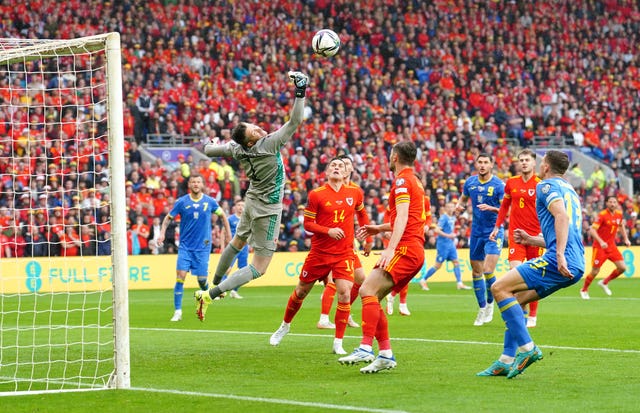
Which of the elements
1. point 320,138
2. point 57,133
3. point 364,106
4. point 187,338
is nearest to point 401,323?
point 187,338

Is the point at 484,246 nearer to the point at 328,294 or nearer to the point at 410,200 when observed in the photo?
the point at 328,294

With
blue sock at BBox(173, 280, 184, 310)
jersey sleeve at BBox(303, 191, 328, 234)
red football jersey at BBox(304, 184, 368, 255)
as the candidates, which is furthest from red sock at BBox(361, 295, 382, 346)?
blue sock at BBox(173, 280, 184, 310)

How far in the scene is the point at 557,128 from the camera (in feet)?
129

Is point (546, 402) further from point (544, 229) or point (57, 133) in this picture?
point (57, 133)

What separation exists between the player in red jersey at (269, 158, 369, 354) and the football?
7.28 ft

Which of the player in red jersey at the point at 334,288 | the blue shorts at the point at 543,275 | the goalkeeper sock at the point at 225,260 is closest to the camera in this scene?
the blue shorts at the point at 543,275

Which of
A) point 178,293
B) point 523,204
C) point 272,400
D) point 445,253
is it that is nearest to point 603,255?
point 445,253

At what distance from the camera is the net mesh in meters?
10.9

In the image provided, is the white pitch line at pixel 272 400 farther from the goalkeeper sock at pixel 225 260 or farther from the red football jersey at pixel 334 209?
the red football jersey at pixel 334 209

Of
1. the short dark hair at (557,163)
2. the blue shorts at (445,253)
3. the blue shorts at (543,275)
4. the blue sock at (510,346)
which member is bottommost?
the blue shorts at (445,253)

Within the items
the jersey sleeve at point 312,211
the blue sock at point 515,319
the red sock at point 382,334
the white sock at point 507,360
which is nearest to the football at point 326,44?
the jersey sleeve at point 312,211

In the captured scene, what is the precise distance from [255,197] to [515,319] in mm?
3690

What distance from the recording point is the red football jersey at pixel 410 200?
33.9ft

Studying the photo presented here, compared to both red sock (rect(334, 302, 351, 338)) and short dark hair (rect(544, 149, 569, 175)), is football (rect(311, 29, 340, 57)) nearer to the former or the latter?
short dark hair (rect(544, 149, 569, 175))
